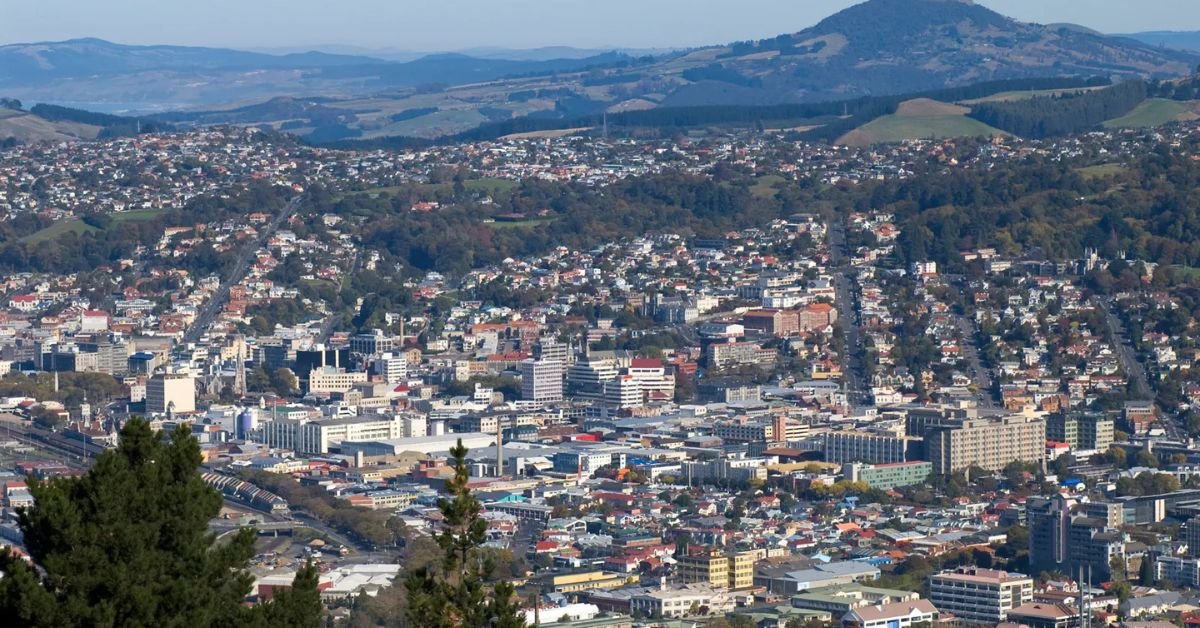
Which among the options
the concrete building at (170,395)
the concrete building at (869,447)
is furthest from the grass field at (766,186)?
the concrete building at (869,447)

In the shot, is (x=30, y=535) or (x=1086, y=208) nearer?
(x=30, y=535)

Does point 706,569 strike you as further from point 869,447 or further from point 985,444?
point 985,444

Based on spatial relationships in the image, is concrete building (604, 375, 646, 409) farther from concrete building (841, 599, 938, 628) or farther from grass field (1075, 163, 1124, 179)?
concrete building (841, 599, 938, 628)

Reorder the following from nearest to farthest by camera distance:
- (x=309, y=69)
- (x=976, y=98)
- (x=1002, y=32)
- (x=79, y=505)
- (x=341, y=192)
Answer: (x=79, y=505) < (x=341, y=192) < (x=976, y=98) < (x=1002, y=32) < (x=309, y=69)

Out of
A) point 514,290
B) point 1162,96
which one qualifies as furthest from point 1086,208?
point 1162,96

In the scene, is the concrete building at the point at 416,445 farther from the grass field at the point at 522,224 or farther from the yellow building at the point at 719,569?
the grass field at the point at 522,224

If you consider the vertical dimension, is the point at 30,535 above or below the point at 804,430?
above

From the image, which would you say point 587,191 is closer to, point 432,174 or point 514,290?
point 432,174
